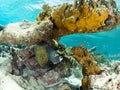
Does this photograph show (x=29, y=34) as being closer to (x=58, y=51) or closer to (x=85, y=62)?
(x=58, y=51)

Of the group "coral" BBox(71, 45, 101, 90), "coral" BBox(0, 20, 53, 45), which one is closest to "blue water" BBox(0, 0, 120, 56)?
"coral" BBox(71, 45, 101, 90)

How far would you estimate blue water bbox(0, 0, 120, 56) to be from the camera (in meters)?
15.9

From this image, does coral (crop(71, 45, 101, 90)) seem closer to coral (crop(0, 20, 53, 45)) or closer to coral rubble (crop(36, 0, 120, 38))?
Answer: coral rubble (crop(36, 0, 120, 38))

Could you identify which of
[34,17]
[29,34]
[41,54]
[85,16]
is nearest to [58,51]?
[41,54]

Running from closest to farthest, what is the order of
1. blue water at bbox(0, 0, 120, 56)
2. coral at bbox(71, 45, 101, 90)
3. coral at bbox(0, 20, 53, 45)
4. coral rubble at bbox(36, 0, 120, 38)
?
coral rubble at bbox(36, 0, 120, 38) < coral at bbox(0, 20, 53, 45) < coral at bbox(71, 45, 101, 90) < blue water at bbox(0, 0, 120, 56)

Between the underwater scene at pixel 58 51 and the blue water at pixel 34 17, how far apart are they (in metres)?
8.10

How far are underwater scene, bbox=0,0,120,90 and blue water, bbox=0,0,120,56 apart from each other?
8.10 metres

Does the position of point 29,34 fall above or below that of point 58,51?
above

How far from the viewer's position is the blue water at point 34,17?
15.9 metres

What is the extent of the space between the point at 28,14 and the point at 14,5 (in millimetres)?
1625

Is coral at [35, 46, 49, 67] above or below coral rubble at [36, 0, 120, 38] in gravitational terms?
below

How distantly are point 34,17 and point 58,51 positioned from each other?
44.6ft

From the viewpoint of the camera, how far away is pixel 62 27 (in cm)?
409

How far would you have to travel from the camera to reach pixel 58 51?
14.4 feet
